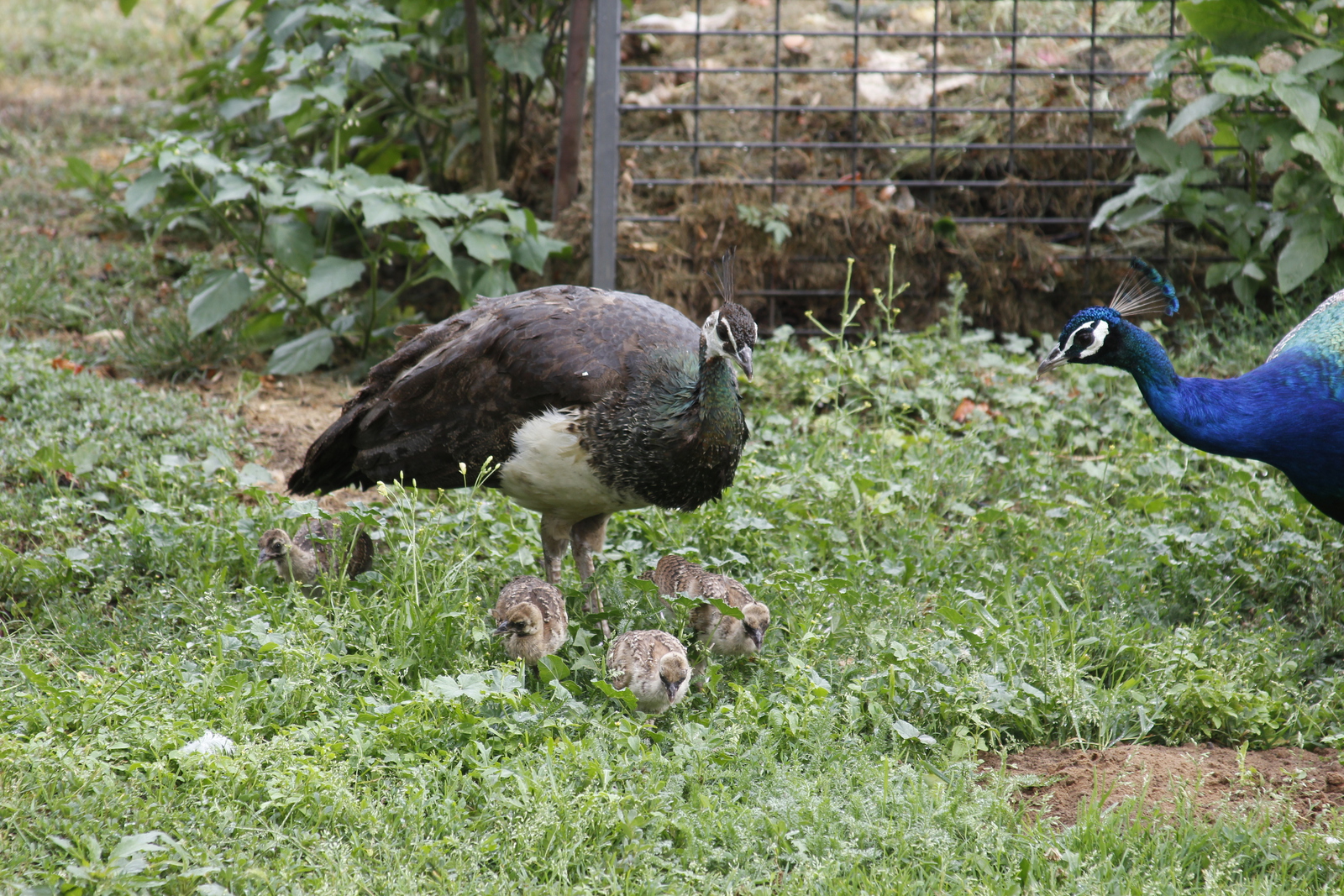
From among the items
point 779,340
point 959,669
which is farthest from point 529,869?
point 779,340

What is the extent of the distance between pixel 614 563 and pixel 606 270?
7.65 ft

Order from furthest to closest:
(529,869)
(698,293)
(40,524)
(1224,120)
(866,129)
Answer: (866,129) < (698,293) < (1224,120) < (40,524) < (529,869)

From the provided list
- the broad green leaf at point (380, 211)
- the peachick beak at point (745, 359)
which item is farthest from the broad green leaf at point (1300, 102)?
the broad green leaf at point (380, 211)

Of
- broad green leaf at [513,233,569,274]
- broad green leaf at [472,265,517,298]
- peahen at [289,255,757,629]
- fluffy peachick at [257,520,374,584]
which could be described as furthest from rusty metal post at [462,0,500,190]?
fluffy peachick at [257,520,374,584]

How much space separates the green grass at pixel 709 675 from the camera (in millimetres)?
2814

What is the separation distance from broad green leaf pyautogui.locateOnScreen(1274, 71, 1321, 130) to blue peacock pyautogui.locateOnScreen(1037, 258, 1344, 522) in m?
2.09

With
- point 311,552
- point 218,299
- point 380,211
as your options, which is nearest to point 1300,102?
point 380,211

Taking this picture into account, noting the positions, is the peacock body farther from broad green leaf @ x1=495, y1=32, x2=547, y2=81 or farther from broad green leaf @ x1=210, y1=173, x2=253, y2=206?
broad green leaf @ x1=495, y1=32, x2=547, y2=81

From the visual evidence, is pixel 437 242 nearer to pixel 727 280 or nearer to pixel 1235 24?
pixel 727 280

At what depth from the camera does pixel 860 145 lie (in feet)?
21.4

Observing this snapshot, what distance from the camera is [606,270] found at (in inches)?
251

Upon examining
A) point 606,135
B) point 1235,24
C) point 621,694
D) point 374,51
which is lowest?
point 621,694

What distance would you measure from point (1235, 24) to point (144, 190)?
5.48m

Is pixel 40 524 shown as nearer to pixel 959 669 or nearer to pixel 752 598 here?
pixel 752 598
